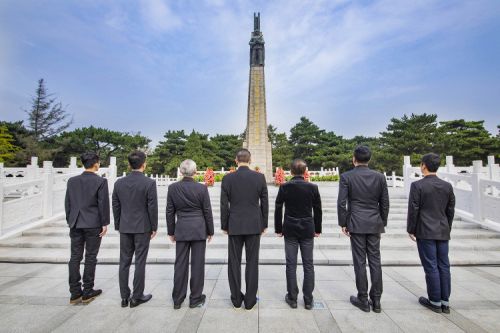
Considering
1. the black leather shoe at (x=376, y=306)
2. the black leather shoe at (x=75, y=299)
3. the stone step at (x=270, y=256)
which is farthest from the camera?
the stone step at (x=270, y=256)

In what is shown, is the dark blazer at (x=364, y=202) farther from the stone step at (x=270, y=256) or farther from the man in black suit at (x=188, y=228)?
the stone step at (x=270, y=256)

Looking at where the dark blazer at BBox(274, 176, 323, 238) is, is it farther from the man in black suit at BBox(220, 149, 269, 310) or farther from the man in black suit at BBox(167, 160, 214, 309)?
the man in black suit at BBox(167, 160, 214, 309)

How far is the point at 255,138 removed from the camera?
49.8 feet

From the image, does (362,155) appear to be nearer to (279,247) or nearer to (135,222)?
(135,222)

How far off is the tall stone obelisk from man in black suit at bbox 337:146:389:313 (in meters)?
12.1

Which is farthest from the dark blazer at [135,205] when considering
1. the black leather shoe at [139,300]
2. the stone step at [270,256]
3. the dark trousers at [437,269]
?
the dark trousers at [437,269]

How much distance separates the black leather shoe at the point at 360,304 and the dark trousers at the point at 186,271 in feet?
6.38

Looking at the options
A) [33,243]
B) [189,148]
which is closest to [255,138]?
[33,243]

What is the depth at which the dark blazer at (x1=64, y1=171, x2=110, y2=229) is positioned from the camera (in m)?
3.06

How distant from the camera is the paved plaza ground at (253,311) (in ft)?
8.34

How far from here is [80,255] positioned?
310 cm

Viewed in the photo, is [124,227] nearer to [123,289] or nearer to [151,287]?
[123,289]

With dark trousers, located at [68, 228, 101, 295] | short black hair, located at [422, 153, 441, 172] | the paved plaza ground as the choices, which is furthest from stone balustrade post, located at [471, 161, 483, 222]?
dark trousers, located at [68, 228, 101, 295]

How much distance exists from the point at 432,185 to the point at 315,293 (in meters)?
2.09
